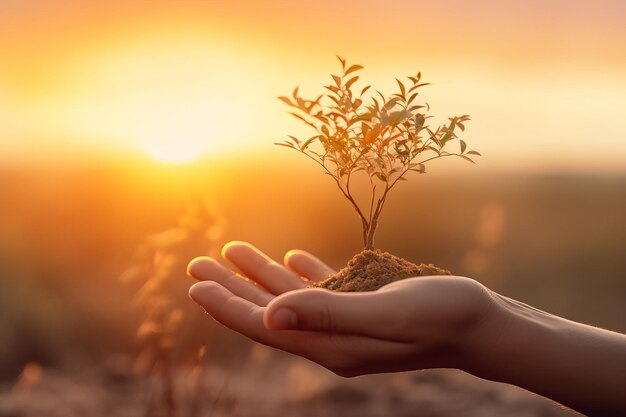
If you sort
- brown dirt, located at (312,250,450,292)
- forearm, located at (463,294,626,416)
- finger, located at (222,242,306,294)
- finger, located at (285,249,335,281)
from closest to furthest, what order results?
forearm, located at (463,294,626,416) < brown dirt, located at (312,250,450,292) < finger, located at (222,242,306,294) < finger, located at (285,249,335,281)

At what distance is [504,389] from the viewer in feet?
18.6

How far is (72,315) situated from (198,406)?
10.7 feet

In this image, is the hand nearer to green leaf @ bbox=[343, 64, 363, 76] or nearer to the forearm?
the forearm

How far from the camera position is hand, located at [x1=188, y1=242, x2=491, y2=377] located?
218 centimetres

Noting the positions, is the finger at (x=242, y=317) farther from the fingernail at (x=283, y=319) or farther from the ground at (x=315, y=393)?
the ground at (x=315, y=393)

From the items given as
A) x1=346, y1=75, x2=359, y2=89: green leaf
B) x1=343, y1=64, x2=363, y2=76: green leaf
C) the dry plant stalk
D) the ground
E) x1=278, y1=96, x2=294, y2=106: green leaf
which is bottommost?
the ground

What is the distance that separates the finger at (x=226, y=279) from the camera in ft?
10.4

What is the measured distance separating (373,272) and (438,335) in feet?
2.05

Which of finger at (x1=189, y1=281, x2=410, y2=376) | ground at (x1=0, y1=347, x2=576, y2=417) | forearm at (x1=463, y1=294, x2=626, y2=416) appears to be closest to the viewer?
finger at (x1=189, y1=281, x2=410, y2=376)

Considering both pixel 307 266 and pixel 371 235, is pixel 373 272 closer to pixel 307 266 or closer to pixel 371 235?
pixel 371 235

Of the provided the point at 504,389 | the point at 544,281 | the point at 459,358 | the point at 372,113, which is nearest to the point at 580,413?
the point at 459,358

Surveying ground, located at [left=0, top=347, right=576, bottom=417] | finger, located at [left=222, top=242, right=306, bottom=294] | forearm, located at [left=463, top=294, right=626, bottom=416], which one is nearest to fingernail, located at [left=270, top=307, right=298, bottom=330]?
forearm, located at [left=463, top=294, right=626, bottom=416]

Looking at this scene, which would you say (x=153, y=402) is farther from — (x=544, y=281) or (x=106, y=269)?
(x=544, y=281)

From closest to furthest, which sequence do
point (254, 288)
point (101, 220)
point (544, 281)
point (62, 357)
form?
point (254, 288) < point (62, 357) < point (101, 220) < point (544, 281)
